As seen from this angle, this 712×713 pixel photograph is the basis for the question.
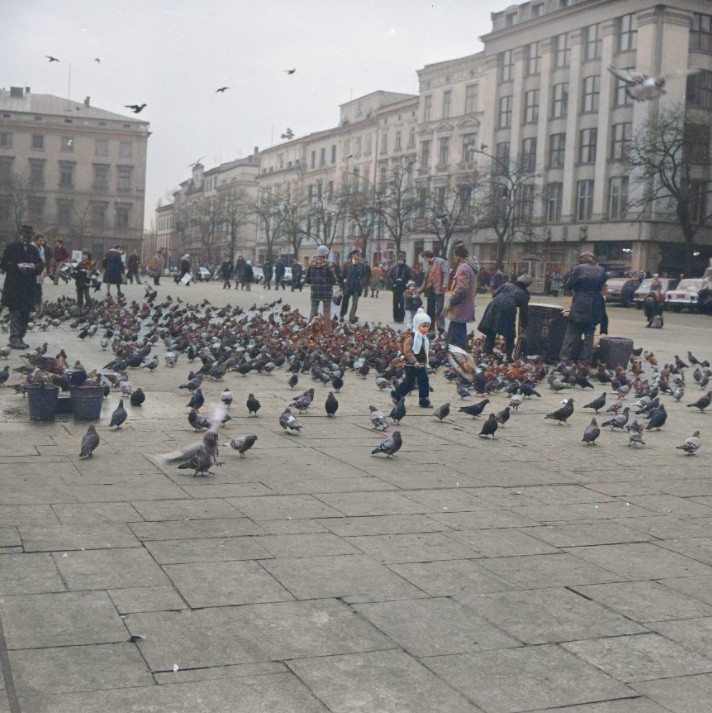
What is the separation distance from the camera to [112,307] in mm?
23094

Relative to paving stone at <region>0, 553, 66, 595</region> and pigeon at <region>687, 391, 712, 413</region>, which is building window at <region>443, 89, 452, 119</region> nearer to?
pigeon at <region>687, 391, 712, 413</region>

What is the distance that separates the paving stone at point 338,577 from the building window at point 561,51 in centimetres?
6127

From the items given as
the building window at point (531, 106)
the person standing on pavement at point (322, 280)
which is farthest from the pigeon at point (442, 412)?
the building window at point (531, 106)

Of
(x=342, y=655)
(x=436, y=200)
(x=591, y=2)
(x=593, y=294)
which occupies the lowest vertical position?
(x=342, y=655)

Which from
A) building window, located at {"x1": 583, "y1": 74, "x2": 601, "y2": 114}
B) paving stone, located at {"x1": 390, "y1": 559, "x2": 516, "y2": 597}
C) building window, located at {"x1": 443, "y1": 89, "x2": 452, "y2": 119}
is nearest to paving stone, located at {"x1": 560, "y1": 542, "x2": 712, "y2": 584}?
paving stone, located at {"x1": 390, "y1": 559, "x2": 516, "y2": 597}

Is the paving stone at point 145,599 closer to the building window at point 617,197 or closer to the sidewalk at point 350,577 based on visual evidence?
the sidewalk at point 350,577

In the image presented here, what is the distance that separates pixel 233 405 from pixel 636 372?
621cm

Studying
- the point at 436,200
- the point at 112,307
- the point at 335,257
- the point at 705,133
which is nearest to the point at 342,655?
the point at 112,307

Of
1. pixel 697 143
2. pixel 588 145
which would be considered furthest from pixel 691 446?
pixel 588 145

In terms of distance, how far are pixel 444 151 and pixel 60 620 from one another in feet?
238

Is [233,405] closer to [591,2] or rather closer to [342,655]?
[342,655]

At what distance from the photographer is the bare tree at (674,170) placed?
4972cm

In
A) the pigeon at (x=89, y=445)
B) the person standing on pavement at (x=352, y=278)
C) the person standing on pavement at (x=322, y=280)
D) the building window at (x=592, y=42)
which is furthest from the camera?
the building window at (x=592, y=42)

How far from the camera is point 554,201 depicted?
208 feet
